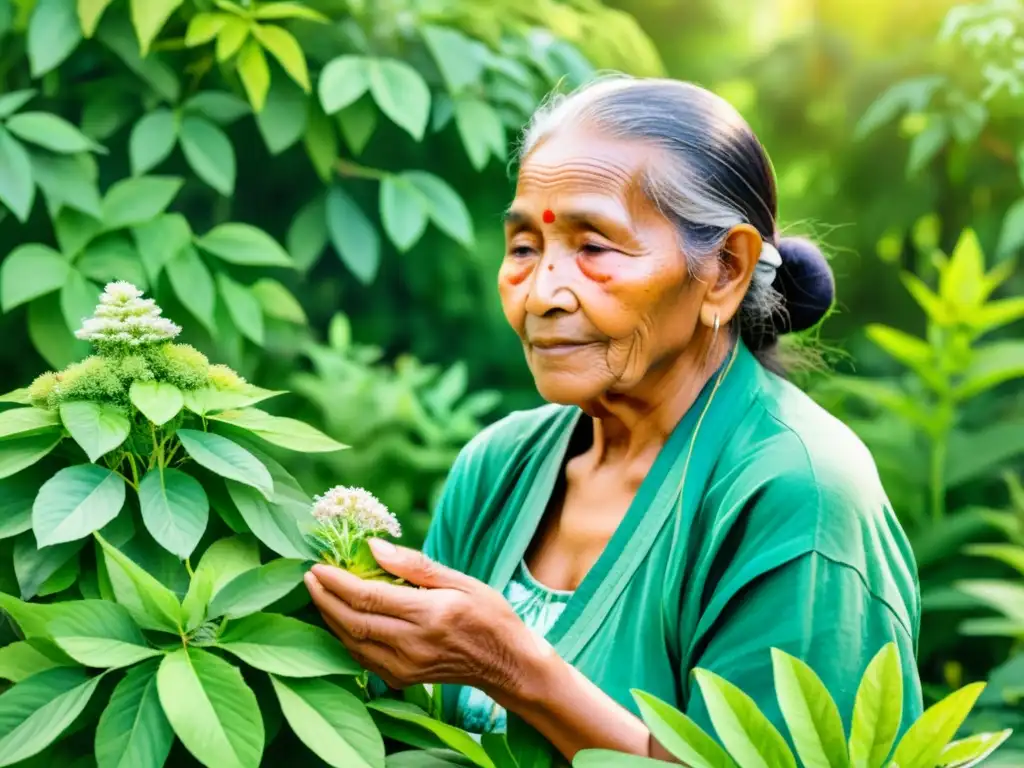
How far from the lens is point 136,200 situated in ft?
10.3

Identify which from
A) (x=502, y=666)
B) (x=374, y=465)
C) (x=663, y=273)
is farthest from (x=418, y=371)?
(x=502, y=666)

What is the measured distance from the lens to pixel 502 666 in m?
1.76

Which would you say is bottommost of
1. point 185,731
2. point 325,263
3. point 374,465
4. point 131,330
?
point 374,465

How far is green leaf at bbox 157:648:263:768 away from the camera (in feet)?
4.99

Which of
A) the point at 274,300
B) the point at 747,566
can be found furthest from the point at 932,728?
the point at 274,300

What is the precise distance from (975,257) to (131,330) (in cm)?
262

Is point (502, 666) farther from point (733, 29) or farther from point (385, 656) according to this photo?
point (733, 29)

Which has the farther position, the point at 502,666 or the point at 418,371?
the point at 418,371

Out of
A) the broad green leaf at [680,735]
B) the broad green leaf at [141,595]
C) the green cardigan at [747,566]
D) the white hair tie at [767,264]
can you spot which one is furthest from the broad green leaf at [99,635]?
the white hair tie at [767,264]

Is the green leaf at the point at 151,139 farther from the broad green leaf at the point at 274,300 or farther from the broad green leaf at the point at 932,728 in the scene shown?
the broad green leaf at the point at 932,728

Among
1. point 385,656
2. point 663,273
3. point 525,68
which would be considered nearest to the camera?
point 385,656

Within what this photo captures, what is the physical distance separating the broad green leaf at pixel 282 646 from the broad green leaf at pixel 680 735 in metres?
0.37

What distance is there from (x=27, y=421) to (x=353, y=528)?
0.42 meters

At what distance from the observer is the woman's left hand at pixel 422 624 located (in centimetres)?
168
